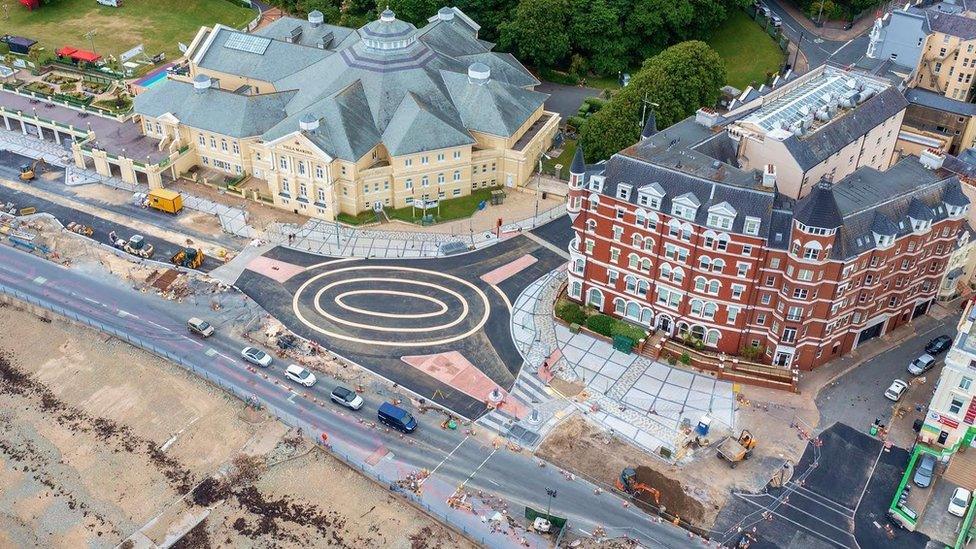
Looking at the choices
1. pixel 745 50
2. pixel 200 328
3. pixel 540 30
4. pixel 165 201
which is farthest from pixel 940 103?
pixel 165 201

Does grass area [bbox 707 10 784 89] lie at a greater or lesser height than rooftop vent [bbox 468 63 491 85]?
lesser

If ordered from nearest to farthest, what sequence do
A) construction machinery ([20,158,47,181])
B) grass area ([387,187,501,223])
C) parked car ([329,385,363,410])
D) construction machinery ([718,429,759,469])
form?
construction machinery ([718,429,759,469]) < parked car ([329,385,363,410]) < grass area ([387,187,501,223]) < construction machinery ([20,158,47,181])

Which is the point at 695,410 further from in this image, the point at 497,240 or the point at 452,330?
the point at 497,240

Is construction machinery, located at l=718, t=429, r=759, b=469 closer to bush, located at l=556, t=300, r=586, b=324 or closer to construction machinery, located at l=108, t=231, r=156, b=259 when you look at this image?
bush, located at l=556, t=300, r=586, b=324

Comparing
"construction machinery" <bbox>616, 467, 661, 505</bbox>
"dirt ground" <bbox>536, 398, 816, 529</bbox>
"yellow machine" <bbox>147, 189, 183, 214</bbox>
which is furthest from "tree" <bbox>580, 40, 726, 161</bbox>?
"yellow machine" <bbox>147, 189, 183, 214</bbox>

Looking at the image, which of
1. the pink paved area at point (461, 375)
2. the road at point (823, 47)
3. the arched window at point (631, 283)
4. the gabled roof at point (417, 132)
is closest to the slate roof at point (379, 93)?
the gabled roof at point (417, 132)

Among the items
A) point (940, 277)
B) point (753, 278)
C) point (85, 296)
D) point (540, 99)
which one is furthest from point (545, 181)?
point (85, 296)
